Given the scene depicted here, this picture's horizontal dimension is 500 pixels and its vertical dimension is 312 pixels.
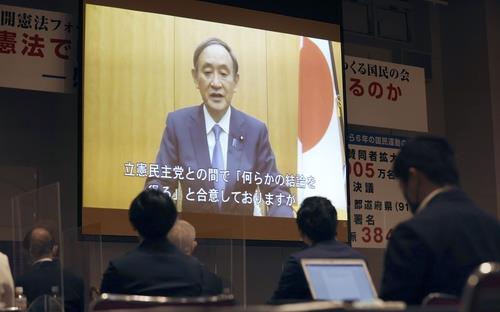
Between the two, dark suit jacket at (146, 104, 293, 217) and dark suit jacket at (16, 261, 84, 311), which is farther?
dark suit jacket at (146, 104, 293, 217)

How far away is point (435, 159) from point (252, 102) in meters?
4.24

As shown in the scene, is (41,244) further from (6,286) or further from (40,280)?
(6,286)

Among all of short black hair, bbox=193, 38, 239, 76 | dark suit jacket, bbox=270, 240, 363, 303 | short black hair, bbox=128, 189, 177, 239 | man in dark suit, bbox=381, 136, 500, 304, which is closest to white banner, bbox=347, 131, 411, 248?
short black hair, bbox=193, 38, 239, 76

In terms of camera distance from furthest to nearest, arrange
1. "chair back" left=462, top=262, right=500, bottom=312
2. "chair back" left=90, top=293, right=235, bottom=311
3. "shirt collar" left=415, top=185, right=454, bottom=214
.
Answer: "shirt collar" left=415, top=185, right=454, bottom=214 → "chair back" left=90, top=293, right=235, bottom=311 → "chair back" left=462, top=262, right=500, bottom=312

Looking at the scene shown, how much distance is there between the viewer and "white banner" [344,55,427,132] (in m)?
7.54

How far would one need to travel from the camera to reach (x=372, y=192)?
7.55m

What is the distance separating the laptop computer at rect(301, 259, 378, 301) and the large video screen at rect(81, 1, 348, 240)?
293 centimetres

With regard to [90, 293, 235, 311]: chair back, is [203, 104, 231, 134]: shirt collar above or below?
above

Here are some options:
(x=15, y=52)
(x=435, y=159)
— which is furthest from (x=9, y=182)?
(x=435, y=159)

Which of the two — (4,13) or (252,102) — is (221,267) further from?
(4,13)

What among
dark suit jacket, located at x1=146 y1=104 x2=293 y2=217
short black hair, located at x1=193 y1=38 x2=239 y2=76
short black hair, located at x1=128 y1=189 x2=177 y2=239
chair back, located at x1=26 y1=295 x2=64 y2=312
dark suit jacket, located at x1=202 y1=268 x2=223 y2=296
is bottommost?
chair back, located at x1=26 y1=295 x2=64 y2=312

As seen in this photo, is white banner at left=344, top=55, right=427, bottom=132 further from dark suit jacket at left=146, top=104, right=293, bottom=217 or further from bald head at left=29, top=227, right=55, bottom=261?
bald head at left=29, top=227, right=55, bottom=261

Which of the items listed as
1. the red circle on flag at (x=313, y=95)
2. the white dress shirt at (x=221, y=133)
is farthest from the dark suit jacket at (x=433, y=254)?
the red circle on flag at (x=313, y=95)

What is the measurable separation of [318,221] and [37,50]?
3.20m
